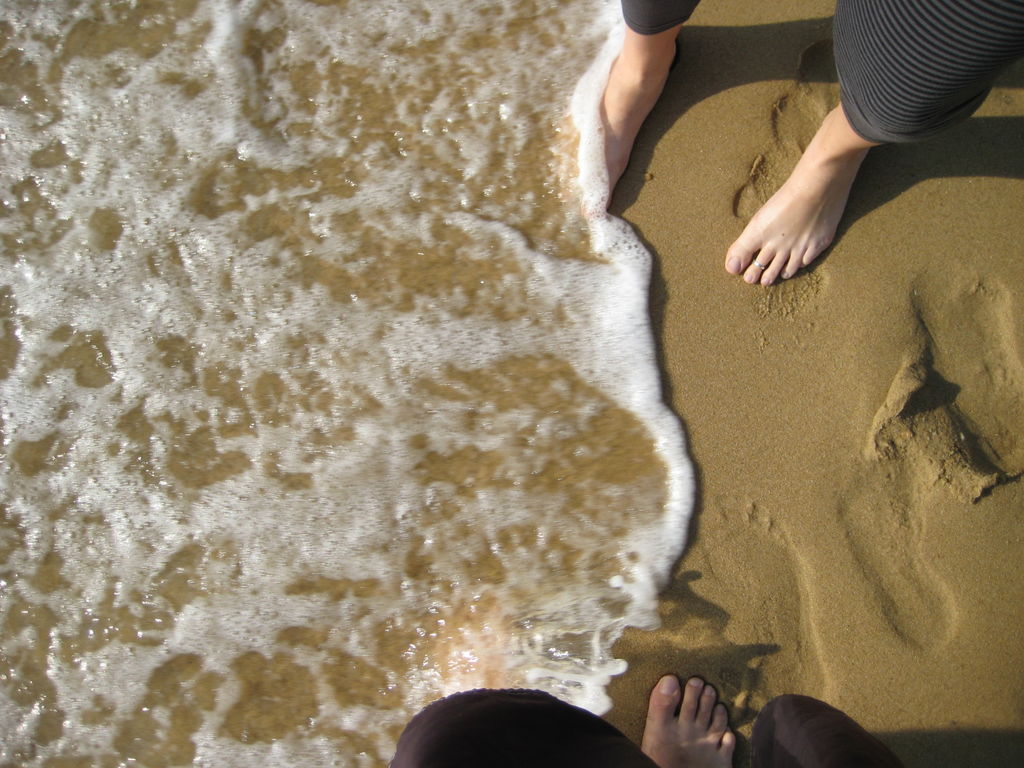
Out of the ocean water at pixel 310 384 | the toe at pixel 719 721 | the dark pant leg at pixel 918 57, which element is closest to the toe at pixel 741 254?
the ocean water at pixel 310 384

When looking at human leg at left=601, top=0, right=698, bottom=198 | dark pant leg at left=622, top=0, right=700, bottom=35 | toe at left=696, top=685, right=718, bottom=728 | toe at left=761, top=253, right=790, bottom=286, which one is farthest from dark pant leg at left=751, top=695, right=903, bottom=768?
dark pant leg at left=622, top=0, right=700, bottom=35

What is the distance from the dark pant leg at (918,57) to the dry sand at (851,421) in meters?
0.61

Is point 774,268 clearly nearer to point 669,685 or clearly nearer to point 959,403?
point 959,403

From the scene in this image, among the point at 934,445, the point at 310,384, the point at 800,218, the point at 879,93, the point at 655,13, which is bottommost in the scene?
the point at 934,445

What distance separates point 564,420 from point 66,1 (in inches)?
88.1

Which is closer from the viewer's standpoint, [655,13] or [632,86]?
[655,13]

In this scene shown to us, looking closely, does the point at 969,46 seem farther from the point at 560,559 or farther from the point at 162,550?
the point at 162,550

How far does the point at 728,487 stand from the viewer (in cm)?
194

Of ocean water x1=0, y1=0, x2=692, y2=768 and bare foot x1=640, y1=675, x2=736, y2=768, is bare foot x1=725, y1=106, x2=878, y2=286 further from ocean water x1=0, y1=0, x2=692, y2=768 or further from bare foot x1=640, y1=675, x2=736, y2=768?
bare foot x1=640, y1=675, x2=736, y2=768

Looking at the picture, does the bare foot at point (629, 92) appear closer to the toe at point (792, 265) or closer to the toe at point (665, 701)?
the toe at point (792, 265)

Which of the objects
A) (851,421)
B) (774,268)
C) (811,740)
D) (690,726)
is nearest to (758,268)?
(774,268)

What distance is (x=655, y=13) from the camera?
1.59 metres

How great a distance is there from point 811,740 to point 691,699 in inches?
19.8

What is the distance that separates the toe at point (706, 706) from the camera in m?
1.92
